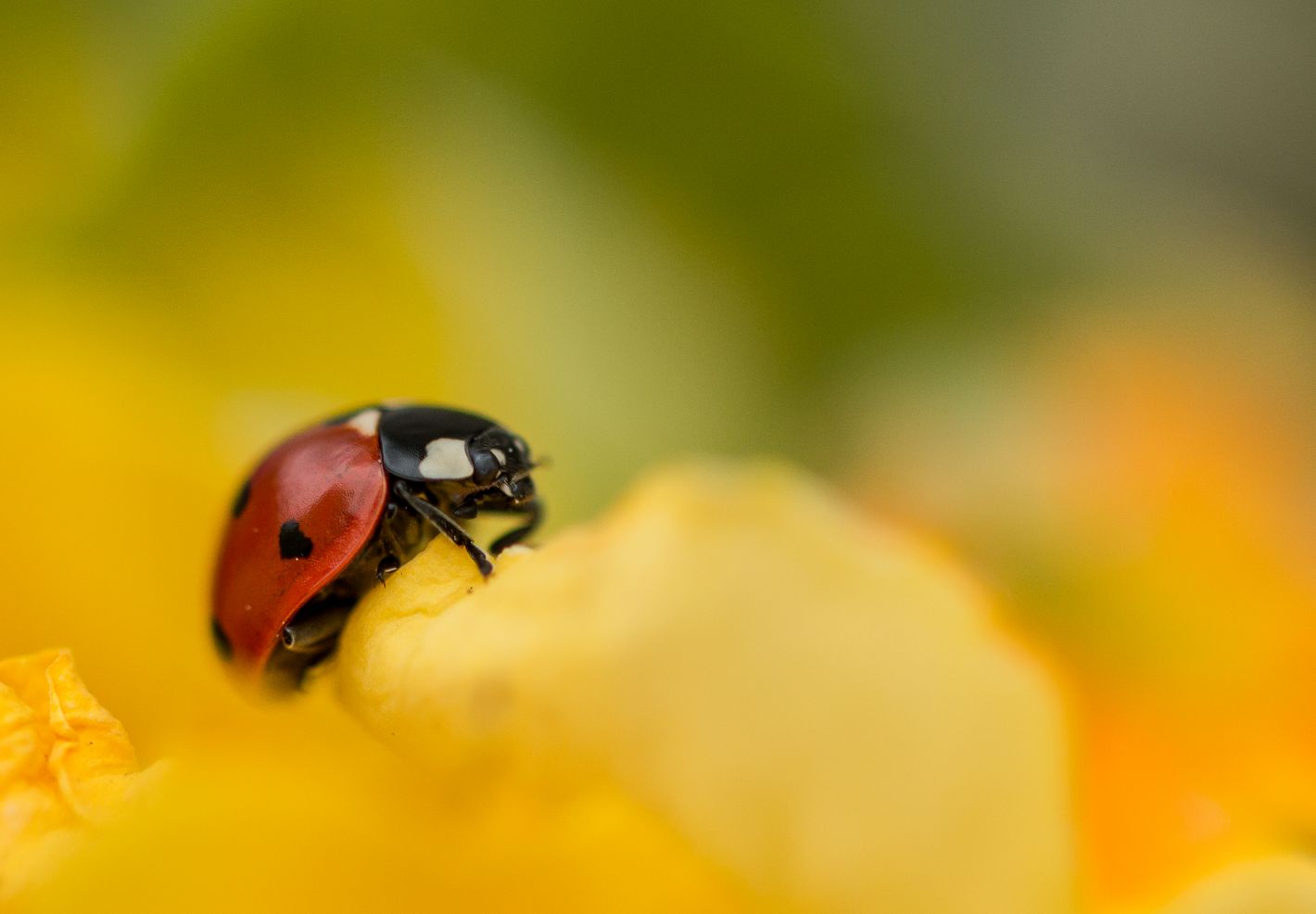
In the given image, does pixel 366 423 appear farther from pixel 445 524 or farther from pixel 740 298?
pixel 740 298

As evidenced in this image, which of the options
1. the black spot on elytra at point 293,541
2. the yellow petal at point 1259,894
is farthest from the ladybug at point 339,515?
the yellow petal at point 1259,894

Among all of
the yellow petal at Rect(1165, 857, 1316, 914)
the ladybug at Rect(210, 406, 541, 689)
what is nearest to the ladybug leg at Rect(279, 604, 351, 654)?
the ladybug at Rect(210, 406, 541, 689)

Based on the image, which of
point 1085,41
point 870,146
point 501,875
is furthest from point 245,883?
point 1085,41

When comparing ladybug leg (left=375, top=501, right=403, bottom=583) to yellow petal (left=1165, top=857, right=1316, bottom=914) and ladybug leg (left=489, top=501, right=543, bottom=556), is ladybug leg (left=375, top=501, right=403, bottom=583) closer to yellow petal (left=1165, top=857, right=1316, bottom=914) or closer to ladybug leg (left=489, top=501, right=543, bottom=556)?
ladybug leg (left=489, top=501, right=543, bottom=556)

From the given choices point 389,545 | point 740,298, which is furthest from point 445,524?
point 740,298

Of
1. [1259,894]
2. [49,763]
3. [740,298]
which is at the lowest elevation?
[49,763]

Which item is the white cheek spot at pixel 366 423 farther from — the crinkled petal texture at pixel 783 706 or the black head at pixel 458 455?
the crinkled petal texture at pixel 783 706

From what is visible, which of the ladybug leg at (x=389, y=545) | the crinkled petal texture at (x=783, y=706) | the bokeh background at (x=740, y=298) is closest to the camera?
the crinkled petal texture at (x=783, y=706)
